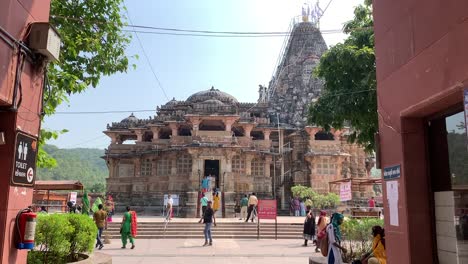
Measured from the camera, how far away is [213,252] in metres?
13.0

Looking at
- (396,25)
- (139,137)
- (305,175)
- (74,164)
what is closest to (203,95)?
(139,137)

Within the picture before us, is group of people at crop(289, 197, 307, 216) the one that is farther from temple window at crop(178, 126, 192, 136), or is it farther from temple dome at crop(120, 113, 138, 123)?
temple dome at crop(120, 113, 138, 123)

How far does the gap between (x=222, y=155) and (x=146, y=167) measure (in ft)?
27.1

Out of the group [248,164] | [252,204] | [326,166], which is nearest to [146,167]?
[248,164]

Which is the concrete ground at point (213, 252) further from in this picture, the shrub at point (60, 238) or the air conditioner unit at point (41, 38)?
the air conditioner unit at point (41, 38)

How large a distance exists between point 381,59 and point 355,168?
3087 centimetres

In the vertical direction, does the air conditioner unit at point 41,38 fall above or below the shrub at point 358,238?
above

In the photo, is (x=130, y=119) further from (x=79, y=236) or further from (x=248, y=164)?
(x=79, y=236)

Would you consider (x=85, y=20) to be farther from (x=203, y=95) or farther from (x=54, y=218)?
(x=203, y=95)

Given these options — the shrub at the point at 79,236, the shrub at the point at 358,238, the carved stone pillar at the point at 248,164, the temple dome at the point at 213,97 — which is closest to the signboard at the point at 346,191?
the shrub at the point at 358,238

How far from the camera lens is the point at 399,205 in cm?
577

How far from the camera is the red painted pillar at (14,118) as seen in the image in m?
5.00

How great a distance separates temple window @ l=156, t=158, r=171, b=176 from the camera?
32562 mm

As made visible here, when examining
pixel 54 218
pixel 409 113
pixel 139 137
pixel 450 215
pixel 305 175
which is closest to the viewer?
pixel 450 215
